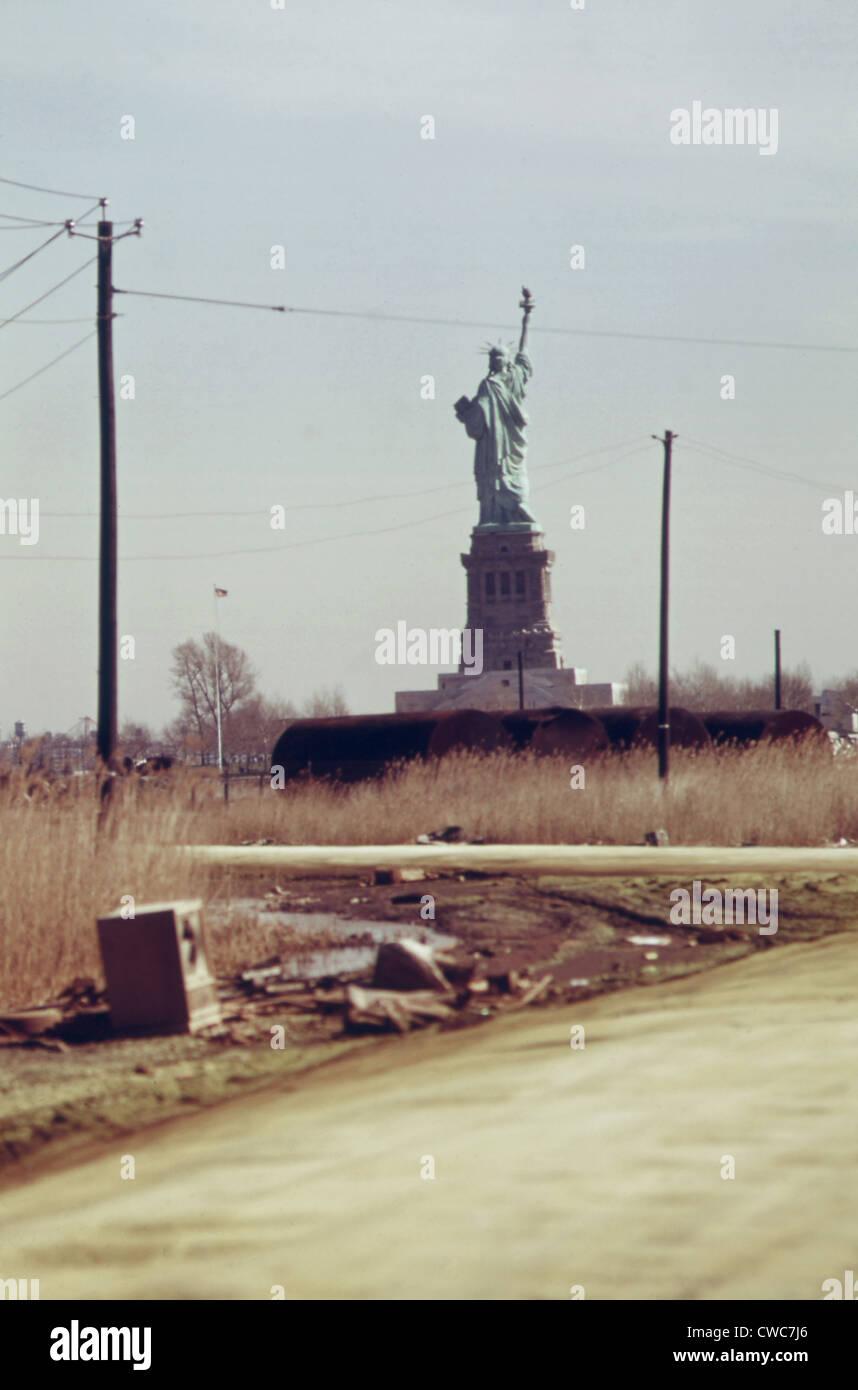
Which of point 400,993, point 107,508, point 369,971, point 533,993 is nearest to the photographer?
point 400,993

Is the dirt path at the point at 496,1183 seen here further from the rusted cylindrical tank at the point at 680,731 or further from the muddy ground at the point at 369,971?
the rusted cylindrical tank at the point at 680,731

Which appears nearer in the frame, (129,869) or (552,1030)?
(552,1030)

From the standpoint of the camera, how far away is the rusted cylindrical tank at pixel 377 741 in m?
30.9

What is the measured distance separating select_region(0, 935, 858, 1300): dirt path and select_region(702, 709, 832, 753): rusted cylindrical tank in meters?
21.5

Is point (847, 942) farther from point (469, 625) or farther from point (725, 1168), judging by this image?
point (469, 625)

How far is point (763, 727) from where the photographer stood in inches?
1252

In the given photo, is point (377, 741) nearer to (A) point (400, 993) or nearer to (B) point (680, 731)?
(B) point (680, 731)

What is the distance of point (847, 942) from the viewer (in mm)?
12688

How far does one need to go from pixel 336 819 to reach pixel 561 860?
6232 millimetres

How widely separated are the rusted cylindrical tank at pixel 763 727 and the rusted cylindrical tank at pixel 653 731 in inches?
13.7

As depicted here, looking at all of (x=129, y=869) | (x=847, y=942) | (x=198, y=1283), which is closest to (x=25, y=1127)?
(x=198, y=1283)

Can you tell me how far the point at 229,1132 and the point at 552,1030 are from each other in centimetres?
244

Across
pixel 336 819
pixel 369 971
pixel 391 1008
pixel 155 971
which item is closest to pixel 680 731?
pixel 336 819
